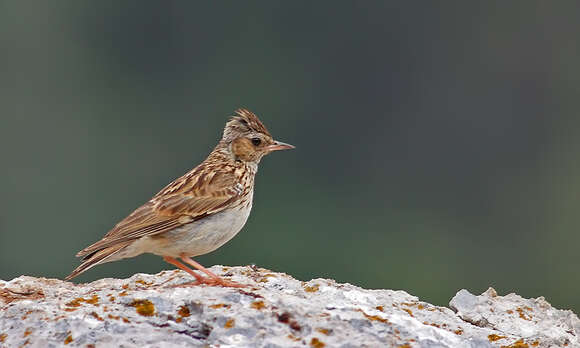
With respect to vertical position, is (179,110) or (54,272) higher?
(179,110)

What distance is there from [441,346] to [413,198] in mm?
81063

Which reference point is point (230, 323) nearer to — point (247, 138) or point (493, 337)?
point (493, 337)

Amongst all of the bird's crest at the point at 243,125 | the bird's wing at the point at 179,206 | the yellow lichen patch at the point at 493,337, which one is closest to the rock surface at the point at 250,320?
the yellow lichen patch at the point at 493,337

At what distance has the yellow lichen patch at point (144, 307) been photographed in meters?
7.60

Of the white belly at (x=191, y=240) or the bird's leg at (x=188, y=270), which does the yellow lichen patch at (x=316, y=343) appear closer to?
the bird's leg at (x=188, y=270)

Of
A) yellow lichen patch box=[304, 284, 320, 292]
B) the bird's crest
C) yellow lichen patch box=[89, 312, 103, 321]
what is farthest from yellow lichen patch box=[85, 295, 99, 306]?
the bird's crest

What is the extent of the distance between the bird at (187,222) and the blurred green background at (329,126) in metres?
43.5

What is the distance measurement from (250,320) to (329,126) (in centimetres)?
8121

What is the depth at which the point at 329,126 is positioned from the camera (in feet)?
290

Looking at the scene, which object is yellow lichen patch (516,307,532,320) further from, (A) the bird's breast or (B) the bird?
(A) the bird's breast

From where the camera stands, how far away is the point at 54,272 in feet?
168

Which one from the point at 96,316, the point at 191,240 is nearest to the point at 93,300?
the point at 96,316

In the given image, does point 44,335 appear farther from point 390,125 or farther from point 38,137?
point 390,125

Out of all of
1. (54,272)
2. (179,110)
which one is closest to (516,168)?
(179,110)
